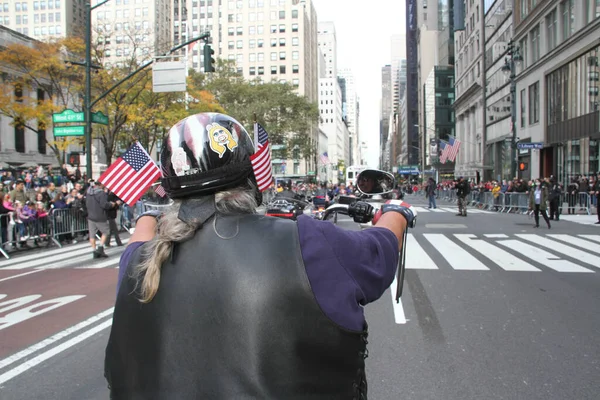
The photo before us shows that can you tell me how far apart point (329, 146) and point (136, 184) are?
544ft

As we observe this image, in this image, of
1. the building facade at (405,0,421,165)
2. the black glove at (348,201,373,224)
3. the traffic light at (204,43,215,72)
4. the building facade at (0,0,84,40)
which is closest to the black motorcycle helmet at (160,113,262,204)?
the black glove at (348,201,373,224)

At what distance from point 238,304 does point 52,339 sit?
4.89 m

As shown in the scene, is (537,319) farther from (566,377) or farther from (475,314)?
(566,377)

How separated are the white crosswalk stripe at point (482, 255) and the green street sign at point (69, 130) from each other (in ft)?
13.9

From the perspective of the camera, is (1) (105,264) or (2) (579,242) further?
(2) (579,242)

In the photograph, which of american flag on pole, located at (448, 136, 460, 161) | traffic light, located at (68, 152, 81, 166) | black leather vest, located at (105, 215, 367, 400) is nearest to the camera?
black leather vest, located at (105, 215, 367, 400)

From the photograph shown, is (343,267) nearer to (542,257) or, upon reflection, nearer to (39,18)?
(542,257)

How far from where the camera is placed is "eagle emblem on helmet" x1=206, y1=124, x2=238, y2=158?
168 centimetres

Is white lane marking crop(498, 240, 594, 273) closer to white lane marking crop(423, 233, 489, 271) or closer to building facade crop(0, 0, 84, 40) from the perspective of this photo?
white lane marking crop(423, 233, 489, 271)

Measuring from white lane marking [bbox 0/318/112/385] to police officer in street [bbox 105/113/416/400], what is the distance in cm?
354

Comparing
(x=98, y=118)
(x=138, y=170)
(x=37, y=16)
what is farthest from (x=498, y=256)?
(x=37, y=16)

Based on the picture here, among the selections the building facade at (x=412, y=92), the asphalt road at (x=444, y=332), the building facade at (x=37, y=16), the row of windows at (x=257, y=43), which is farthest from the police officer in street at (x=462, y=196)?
the building facade at (x=412, y=92)

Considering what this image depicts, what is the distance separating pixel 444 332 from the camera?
17.9 feet

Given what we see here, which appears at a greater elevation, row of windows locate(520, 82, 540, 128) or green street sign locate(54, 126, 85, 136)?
row of windows locate(520, 82, 540, 128)
